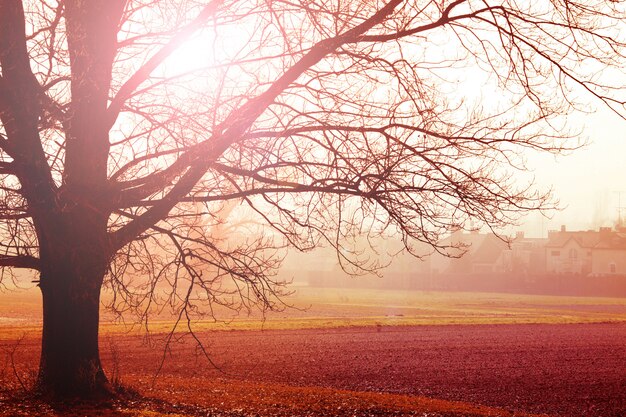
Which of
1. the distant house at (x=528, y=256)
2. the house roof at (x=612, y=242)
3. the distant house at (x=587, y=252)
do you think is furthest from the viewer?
the distant house at (x=528, y=256)

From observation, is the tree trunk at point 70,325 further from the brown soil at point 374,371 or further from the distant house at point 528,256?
the distant house at point 528,256

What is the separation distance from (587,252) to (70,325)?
103 meters

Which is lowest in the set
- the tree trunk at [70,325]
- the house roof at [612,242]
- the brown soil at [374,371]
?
the brown soil at [374,371]

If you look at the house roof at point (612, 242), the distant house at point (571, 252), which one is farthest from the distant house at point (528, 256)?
the house roof at point (612, 242)

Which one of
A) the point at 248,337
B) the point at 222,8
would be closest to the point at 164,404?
the point at 222,8

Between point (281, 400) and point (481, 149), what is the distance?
5871mm

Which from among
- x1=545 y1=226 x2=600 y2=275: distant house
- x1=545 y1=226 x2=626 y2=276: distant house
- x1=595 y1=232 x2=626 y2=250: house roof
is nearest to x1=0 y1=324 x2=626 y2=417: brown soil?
x1=545 y1=226 x2=626 y2=276: distant house

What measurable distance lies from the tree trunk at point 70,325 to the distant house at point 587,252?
92.5 m

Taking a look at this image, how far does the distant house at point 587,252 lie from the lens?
100 m

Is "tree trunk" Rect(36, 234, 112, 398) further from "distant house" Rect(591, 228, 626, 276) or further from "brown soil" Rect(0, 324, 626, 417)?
"distant house" Rect(591, 228, 626, 276)

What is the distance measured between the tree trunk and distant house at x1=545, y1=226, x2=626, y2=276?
92.5 m

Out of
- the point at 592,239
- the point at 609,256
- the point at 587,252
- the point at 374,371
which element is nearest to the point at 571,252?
the point at 587,252

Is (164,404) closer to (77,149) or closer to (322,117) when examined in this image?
(77,149)

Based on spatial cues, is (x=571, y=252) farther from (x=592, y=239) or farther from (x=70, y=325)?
(x=70, y=325)
